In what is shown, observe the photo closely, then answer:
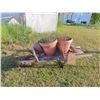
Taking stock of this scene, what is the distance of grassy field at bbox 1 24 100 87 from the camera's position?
2779 millimetres

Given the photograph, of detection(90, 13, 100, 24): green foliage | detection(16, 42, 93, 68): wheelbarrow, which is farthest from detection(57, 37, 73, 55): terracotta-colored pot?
detection(90, 13, 100, 24): green foliage

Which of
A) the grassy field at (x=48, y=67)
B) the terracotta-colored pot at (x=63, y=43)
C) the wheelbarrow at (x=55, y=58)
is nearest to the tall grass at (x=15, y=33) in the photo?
the grassy field at (x=48, y=67)

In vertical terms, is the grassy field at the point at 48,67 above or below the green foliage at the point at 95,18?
below

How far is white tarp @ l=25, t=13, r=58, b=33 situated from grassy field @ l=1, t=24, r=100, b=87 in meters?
0.04

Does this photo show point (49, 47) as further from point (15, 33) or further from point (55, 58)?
point (15, 33)

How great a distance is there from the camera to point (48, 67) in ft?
9.23

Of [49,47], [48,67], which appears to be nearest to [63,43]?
[49,47]

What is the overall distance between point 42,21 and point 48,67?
1.31ft

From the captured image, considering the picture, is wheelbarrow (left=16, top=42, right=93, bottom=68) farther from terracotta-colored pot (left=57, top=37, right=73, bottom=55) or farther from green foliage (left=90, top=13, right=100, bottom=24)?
green foliage (left=90, top=13, right=100, bottom=24)

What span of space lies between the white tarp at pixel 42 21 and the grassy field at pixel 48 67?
0.04 m

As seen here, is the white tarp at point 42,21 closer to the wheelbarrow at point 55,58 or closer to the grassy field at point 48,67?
the grassy field at point 48,67

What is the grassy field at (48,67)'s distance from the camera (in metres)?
2.78

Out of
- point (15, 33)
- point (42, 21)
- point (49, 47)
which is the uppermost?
point (42, 21)
